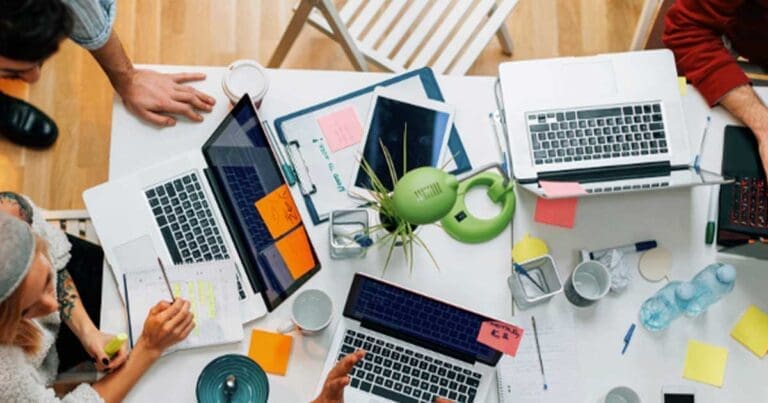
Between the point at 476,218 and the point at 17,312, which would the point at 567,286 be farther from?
the point at 17,312

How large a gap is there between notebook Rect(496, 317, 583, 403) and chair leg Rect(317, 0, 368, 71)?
85 cm

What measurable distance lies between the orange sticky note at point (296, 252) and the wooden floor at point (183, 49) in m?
0.99

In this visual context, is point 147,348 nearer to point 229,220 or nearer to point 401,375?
point 229,220

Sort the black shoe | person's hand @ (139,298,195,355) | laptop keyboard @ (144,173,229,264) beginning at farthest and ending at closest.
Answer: the black shoe → laptop keyboard @ (144,173,229,264) → person's hand @ (139,298,195,355)

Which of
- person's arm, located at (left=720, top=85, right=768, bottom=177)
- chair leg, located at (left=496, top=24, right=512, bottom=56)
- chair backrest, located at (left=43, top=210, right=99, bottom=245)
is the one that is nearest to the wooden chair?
chair leg, located at (left=496, top=24, right=512, bottom=56)

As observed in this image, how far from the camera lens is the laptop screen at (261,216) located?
1.49 meters

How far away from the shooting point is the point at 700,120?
1.65 meters

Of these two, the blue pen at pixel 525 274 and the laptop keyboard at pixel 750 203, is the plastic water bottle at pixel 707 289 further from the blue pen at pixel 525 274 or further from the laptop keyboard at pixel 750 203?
the blue pen at pixel 525 274

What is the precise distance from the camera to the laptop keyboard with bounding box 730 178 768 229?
1.55m

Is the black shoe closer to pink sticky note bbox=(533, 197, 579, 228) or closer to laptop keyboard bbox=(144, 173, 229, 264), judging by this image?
laptop keyboard bbox=(144, 173, 229, 264)

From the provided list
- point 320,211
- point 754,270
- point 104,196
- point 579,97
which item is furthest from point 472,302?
point 104,196

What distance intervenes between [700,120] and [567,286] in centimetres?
49

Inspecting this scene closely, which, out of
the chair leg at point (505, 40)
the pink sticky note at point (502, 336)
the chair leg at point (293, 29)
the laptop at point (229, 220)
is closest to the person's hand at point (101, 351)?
the laptop at point (229, 220)

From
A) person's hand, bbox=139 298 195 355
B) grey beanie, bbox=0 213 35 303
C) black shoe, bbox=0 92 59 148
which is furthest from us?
black shoe, bbox=0 92 59 148
